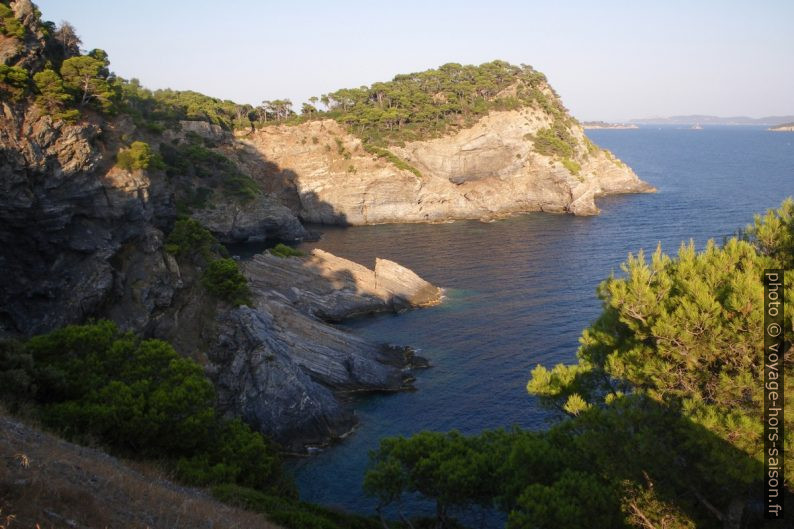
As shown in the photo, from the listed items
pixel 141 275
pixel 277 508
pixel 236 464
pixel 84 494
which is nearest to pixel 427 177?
pixel 141 275

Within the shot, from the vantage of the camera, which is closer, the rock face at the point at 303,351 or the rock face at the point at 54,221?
the rock face at the point at 54,221

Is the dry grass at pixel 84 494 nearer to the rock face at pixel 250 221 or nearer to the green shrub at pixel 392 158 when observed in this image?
the rock face at pixel 250 221

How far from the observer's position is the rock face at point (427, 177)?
102m

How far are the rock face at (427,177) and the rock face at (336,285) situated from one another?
39860 millimetres

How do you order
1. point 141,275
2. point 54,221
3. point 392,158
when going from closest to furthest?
point 54,221 < point 141,275 < point 392,158

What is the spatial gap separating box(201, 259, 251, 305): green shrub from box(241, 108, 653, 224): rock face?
5988cm

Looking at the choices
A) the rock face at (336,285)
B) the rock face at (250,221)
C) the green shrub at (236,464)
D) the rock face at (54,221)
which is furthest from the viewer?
the rock face at (250,221)

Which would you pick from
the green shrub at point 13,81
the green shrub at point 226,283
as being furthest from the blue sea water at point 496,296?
the green shrub at point 13,81

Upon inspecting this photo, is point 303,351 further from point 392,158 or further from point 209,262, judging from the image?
point 392,158

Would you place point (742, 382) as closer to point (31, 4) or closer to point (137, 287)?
point (137, 287)

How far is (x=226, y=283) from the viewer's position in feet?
136

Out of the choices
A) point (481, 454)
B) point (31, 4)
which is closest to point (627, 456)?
point (481, 454)

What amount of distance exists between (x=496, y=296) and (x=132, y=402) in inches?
1653

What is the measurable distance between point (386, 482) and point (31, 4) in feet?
127
